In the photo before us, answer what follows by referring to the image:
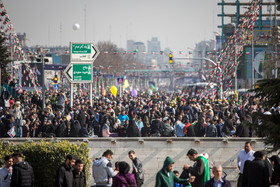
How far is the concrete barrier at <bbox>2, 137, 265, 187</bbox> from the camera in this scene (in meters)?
16.6

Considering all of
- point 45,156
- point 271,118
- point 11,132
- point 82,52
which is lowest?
point 45,156

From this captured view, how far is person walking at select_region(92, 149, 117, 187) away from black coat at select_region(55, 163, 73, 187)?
876mm

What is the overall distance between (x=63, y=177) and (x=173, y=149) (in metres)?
6.28

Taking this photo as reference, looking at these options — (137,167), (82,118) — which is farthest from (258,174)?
(82,118)

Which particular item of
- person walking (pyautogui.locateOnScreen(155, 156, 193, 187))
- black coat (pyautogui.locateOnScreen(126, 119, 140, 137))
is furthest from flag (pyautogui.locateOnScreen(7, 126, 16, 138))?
person walking (pyautogui.locateOnScreen(155, 156, 193, 187))

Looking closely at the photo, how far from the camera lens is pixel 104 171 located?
460 inches

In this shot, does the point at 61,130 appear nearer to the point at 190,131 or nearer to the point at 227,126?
the point at 190,131

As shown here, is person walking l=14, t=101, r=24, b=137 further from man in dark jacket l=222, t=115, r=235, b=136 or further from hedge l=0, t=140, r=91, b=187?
hedge l=0, t=140, r=91, b=187

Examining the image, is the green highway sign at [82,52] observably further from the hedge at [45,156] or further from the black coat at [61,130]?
the hedge at [45,156]

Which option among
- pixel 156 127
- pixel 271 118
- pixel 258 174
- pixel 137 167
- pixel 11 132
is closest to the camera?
pixel 271 118

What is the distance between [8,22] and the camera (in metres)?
27.8

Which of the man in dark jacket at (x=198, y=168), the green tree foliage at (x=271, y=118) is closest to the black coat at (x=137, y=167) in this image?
the man in dark jacket at (x=198, y=168)

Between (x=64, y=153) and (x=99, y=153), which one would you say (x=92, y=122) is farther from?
(x=64, y=153)

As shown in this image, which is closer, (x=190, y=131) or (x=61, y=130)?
(x=190, y=131)
